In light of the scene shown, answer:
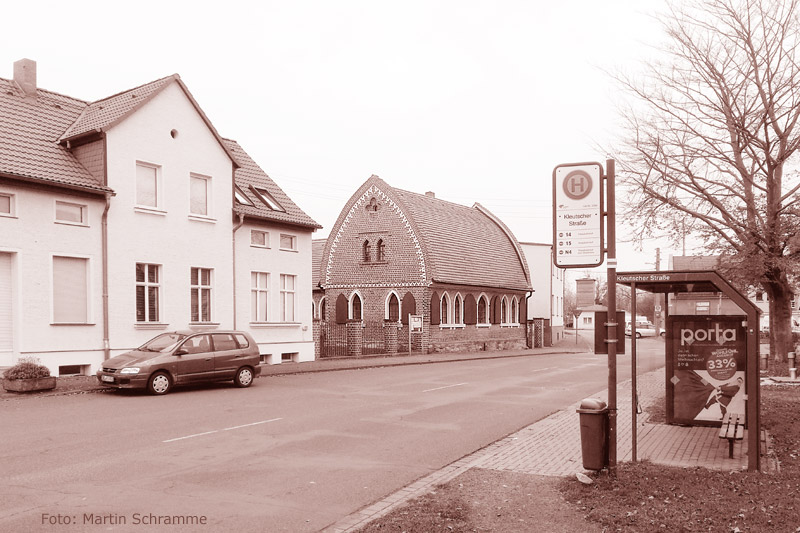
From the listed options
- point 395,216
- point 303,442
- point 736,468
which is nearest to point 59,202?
point 303,442

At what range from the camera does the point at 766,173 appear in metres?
25.3

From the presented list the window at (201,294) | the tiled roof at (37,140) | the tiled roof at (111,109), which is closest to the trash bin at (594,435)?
the tiled roof at (37,140)

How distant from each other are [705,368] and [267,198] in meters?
19.9

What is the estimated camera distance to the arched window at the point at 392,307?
39.1m

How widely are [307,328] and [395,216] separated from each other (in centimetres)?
1299

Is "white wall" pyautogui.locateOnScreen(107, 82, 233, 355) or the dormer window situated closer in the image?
"white wall" pyautogui.locateOnScreen(107, 82, 233, 355)

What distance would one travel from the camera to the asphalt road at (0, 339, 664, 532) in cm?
680

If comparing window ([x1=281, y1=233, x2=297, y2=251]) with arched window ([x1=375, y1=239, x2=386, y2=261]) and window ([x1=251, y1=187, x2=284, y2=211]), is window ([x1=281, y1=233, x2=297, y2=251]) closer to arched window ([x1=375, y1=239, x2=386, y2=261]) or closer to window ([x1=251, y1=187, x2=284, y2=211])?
window ([x1=251, y1=187, x2=284, y2=211])

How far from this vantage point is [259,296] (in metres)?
26.3

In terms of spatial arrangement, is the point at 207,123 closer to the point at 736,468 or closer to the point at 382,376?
the point at 382,376

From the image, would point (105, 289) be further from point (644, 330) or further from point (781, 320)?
point (644, 330)

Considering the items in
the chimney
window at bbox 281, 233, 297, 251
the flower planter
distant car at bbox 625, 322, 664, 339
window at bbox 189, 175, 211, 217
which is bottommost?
distant car at bbox 625, 322, 664, 339

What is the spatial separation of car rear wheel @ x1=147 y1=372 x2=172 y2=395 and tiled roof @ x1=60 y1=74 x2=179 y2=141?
7781mm

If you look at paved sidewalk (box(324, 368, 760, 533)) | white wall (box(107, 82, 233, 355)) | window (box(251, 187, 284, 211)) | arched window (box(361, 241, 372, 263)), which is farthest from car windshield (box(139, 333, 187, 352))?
arched window (box(361, 241, 372, 263))
